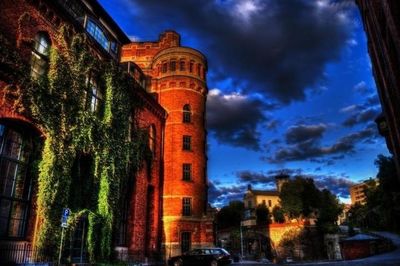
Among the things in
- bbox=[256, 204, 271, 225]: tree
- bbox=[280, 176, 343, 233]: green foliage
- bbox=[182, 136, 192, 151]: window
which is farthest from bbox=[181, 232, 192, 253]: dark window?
bbox=[256, 204, 271, 225]: tree

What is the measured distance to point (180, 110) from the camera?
30.4 meters

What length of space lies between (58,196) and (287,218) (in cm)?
4446

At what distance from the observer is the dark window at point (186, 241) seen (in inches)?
1058

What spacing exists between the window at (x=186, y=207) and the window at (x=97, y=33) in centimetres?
1371

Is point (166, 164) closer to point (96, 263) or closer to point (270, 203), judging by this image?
point (96, 263)

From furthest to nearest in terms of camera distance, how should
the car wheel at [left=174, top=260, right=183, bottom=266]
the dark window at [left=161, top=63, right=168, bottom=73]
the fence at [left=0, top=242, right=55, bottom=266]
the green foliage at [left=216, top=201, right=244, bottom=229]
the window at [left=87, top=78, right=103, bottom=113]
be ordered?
the green foliage at [left=216, top=201, right=244, bottom=229] → the dark window at [left=161, top=63, right=168, bottom=73] → the car wheel at [left=174, top=260, right=183, bottom=266] → the window at [left=87, top=78, right=103, bottom=113] → the fence at [left=0, top=242, right=55, bottom=266]

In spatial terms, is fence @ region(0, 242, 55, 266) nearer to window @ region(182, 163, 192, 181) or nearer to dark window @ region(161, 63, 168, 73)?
window @ region(182, 163, 192, 181)

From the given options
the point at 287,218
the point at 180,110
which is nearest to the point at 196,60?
the point at 180,110

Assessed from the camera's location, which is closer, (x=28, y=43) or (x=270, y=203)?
(x=28, y=43)

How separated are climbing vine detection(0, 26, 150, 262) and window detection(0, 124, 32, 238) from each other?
1.98 feet

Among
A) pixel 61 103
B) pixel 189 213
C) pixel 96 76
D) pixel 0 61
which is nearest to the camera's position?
pixel 0 61

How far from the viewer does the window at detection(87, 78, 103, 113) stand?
18438 mm

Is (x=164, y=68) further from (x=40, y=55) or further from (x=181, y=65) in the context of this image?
(x=40, y=55)

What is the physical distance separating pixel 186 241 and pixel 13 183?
648 inches
